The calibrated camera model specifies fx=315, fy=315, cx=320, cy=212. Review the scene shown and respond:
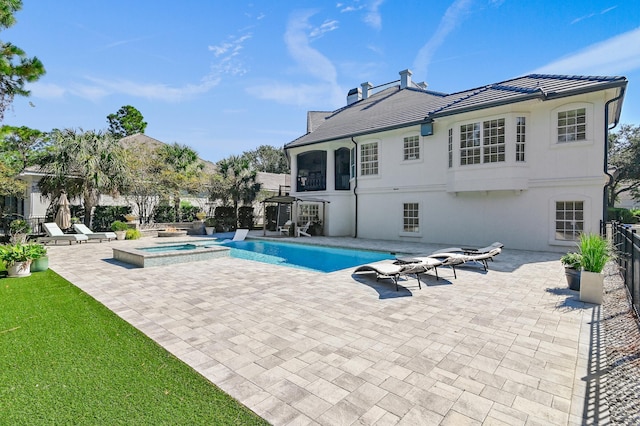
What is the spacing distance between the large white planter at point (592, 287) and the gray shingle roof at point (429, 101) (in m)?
8.73

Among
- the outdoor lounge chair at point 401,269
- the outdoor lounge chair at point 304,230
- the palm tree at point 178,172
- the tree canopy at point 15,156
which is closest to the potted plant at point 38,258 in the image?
the tree canopy at point 15,156

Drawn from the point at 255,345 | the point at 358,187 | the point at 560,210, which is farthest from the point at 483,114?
the point at 255,345

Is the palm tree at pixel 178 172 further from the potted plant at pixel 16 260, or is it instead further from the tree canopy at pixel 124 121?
the tree canopy at pixel 124 121

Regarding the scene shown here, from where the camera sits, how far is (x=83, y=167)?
1869 centimetres

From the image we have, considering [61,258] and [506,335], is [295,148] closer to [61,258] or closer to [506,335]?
[61,258]

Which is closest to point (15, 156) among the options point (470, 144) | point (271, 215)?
point (271, 215)

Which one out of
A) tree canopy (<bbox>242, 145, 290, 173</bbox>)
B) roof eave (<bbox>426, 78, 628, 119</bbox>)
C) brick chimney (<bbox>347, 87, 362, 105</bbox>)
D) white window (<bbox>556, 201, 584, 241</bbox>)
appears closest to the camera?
roof eave (<bbox>426, 78, 628, 119</bbox>)

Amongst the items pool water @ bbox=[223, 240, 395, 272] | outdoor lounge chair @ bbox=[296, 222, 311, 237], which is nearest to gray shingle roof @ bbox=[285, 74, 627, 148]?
outdoor lounge chair @ bbox=[296, 222, 311, 237]

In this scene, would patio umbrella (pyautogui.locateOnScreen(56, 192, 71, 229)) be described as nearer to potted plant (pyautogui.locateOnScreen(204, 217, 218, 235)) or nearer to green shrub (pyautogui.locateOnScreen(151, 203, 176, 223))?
green shrub (pyautogui.locateOnScreen(151, 203, 176, 223))

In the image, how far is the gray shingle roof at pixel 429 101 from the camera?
1225 centimetres

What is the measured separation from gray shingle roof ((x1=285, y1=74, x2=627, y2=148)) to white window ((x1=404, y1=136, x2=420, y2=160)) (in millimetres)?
935

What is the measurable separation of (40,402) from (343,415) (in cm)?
293

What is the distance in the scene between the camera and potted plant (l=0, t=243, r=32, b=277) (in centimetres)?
891

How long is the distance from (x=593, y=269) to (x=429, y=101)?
46.1 feet
